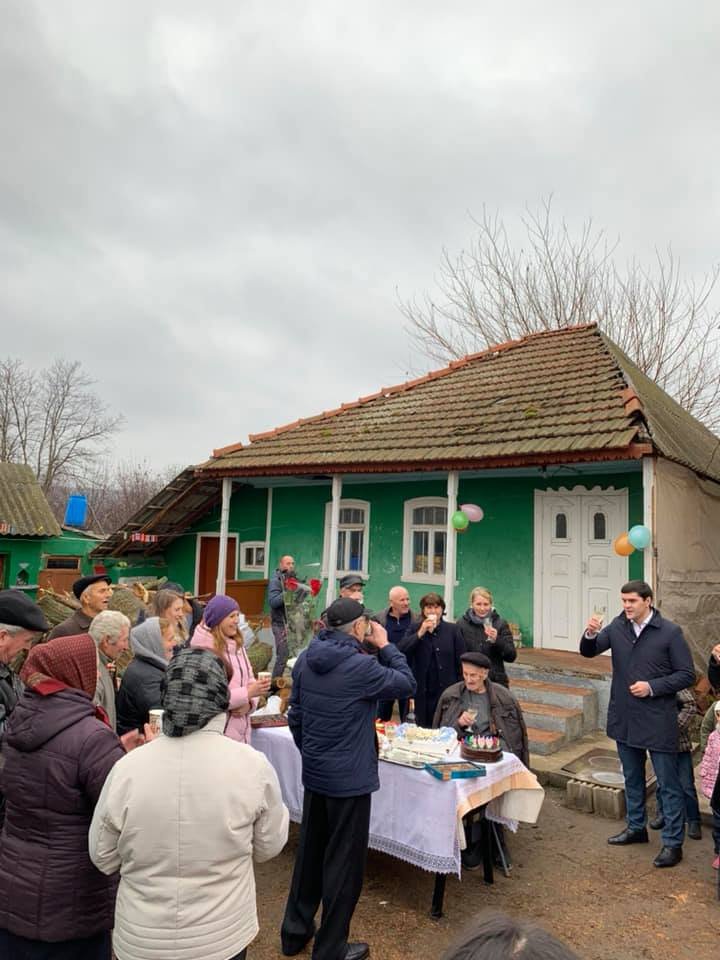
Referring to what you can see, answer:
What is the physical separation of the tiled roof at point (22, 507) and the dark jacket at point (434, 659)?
14.9m

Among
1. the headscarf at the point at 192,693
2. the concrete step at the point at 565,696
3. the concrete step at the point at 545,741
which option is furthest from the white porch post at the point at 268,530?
the headscarf at the point at 192,693

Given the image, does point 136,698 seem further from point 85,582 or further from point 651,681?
point 651,681

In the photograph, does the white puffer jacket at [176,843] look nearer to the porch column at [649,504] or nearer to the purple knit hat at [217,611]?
the purple knit hat at [217,611]

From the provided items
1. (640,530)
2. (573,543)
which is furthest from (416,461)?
(640,530)

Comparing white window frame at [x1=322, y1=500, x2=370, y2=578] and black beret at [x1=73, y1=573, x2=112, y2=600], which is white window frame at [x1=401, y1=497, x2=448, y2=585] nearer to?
white window frame at [x1=322, y1=500, x2=370, y2=578]

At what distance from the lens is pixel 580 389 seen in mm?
10125

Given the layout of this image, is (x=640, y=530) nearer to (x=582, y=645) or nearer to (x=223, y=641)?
(x=582, y=645)

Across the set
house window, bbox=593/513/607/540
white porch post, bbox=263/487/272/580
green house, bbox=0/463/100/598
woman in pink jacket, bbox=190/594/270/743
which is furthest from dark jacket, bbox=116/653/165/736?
green house, bbox=0/463/100/598

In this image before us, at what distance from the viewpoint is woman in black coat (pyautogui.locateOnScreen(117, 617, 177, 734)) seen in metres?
4.13

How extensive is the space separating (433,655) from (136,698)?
2.92 m

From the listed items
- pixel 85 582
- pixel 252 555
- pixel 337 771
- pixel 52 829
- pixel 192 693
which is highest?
pixel 252 555

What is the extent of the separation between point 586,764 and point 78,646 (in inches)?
229

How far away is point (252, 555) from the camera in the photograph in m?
14.4

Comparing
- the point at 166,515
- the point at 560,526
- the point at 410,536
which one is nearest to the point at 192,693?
the point at 560,526
